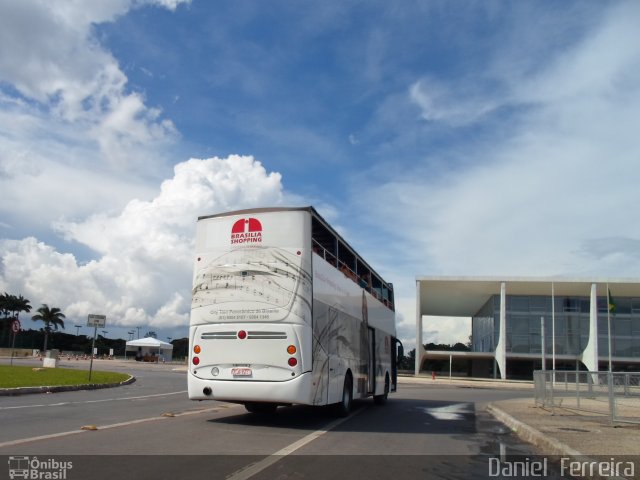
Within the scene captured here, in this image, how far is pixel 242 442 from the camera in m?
9.27

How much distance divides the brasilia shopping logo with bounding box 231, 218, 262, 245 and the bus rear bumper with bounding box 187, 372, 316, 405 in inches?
113

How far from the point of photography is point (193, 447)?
8.52m

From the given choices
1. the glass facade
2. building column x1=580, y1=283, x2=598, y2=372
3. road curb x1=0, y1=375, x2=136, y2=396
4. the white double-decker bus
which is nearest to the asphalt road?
the white double-decker bus

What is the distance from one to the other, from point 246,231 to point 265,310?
176cm

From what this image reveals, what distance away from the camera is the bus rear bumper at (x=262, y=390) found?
429 inches

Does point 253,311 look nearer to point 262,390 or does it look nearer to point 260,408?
point 262,390

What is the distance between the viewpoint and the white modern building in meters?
59.1

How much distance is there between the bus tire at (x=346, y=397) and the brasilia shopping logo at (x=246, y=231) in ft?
14.4

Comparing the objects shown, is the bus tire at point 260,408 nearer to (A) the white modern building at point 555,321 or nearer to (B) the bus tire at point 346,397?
(B) the bus tire at point 346,397

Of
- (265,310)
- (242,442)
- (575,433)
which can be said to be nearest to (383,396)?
(575,433)

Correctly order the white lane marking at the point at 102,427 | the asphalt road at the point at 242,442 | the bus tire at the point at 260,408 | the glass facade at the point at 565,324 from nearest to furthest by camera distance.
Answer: the asphalt road at the point at 242,442, the white lane marking at the point at 102,427, the bus tire at the point at 260,408, the glass facade at the point at 565,324

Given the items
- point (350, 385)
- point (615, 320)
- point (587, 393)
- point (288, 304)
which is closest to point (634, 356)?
point (615, 320)

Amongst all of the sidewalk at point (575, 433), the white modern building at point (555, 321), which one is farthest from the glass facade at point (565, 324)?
the sidewalk at point (575, 433)

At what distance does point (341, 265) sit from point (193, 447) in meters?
6.36
